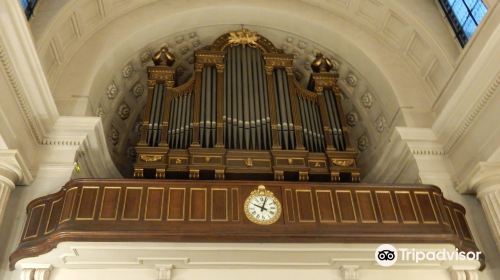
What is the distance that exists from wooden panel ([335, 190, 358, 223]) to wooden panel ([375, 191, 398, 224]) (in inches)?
14.9

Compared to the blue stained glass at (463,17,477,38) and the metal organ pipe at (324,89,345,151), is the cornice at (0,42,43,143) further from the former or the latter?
the blue stained glass at (463,17,477,38)

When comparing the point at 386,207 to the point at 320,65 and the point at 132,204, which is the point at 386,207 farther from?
the point at 320,65

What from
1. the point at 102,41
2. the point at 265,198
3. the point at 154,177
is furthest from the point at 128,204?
the point at 102,41

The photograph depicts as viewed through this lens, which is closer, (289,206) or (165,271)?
(165,271)

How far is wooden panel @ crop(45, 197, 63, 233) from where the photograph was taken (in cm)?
608

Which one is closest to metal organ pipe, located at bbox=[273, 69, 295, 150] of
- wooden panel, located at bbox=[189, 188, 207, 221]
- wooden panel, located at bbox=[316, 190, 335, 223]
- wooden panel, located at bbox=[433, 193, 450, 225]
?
wooden panel, located at bbox=[316, 190, 335, 223]

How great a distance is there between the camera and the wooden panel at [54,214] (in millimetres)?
6078

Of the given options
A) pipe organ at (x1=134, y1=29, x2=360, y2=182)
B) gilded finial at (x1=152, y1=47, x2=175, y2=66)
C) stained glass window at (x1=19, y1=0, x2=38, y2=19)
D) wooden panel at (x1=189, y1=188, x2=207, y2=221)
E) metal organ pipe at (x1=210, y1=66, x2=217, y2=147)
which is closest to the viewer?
wooden panel at (x1=189, y1=188, x2=207, y2=221)

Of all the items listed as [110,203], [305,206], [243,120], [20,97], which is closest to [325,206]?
[305,206]

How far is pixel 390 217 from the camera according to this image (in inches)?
251

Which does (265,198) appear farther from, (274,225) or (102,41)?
(102,41)

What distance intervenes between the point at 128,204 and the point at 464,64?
16.7ft

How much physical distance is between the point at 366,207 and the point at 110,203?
131 inches

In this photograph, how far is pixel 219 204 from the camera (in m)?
6.27
